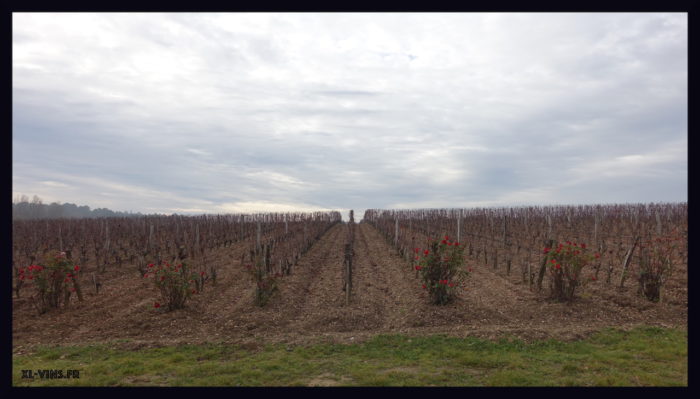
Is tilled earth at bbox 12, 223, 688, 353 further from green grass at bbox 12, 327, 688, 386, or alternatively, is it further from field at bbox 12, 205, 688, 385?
green grass at bbox 12, 327, 688, 386

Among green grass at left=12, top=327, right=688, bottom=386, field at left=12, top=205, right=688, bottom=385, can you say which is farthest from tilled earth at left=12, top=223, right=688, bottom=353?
green grass at left=12, top=327, right=688, bottom=386

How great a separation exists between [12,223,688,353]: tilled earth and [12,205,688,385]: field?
20 millimetres

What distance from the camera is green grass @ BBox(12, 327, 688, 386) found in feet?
15.8

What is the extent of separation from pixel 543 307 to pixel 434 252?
250 centimetres

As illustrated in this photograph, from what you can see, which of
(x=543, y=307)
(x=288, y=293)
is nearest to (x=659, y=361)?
(x=543, y=307)

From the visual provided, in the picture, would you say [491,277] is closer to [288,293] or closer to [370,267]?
[370,267]

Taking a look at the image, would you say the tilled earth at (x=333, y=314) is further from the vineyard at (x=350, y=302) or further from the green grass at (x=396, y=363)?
the green grass at (x=396, y=363)

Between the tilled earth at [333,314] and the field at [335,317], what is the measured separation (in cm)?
2

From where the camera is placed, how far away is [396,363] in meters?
5.48

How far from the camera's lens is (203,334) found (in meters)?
7.23

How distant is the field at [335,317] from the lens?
657cm

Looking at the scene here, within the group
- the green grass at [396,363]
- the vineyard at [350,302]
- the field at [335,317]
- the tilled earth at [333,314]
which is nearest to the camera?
the green grass at [396,363]

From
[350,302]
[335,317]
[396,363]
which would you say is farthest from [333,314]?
[396,363]

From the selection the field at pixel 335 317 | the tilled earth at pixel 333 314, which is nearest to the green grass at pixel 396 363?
the field at pixel 335 317
